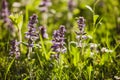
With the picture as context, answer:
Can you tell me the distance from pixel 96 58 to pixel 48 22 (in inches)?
97.6

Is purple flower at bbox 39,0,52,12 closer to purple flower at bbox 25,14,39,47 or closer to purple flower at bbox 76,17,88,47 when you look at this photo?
purple flower at bbox 76,17,88,47

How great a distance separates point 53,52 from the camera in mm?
3688

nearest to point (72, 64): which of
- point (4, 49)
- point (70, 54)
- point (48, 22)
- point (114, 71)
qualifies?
point (70, 54)

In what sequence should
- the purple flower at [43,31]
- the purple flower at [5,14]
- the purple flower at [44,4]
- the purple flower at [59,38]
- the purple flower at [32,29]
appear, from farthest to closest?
the purple flower at [44,4], the purple flower at [5,14], the purple flower at [43,31], the purple flower at [32,29], the purple flower at [59,38]

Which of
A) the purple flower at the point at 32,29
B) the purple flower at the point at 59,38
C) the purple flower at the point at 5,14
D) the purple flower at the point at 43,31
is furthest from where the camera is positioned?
the purple flower at the point at 5,14

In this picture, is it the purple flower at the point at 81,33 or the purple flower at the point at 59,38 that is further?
the purple flower at the point at 81,33

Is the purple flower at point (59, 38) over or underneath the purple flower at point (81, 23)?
underneath

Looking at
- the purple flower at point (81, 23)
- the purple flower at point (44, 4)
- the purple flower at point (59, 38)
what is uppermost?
the purple flower at point (44, 4)

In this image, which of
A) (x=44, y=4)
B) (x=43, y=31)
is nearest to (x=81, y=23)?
(x=43, y=31)

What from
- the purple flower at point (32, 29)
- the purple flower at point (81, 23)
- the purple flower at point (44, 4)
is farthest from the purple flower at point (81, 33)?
the purple flower at point (44, 4)

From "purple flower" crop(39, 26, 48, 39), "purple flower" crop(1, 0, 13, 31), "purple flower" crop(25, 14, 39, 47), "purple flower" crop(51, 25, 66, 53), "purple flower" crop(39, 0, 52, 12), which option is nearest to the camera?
"purple flower" crop(51, 25, 66, 53)

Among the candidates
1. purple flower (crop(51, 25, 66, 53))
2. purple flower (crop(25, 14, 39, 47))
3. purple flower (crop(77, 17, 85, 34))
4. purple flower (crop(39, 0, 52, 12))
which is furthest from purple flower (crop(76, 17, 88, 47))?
purple flower (crop(39, 0, 52, 12))

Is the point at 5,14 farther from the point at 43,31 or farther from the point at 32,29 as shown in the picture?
the point at 32,29

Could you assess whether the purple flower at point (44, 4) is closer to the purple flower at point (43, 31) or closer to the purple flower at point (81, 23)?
the purple flower at point (43, 31)
